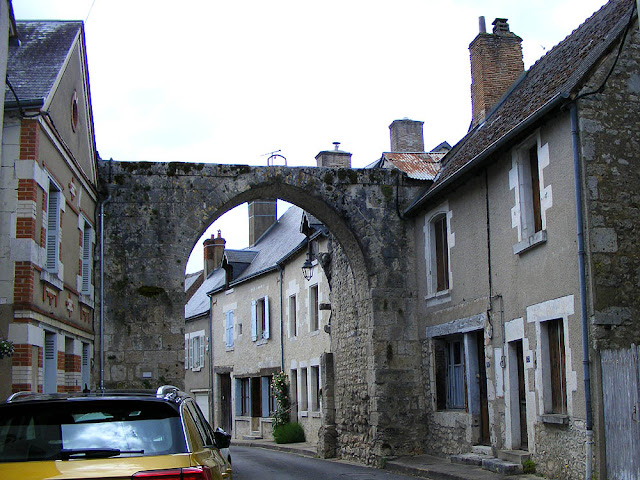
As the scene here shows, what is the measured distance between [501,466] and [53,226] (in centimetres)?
700

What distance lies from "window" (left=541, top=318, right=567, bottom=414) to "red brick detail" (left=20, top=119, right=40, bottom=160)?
270 inches

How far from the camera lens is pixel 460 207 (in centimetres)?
1332

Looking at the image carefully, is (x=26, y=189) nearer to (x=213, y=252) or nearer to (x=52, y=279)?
(x=52, y=279)

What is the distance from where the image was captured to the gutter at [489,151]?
31.8ft

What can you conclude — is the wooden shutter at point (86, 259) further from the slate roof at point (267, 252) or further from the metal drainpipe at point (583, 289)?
the slate roof at point (267, 252)

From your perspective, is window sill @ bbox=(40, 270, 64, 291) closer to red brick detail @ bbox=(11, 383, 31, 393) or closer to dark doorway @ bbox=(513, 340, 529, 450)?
red brick detail @ bbox=(11, 383, 31, 393)

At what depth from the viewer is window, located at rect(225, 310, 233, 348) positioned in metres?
29.1

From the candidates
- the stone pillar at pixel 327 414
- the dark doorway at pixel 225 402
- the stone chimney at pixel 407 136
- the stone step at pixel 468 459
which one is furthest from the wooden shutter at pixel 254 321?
the stone step at pixel 468 459

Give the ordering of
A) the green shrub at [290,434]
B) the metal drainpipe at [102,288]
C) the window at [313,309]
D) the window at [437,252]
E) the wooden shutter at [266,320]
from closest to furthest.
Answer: the metal drainpipe at [102,288]
the window at [437,252]
the window at [313,309]
the green shrub at [290,434]
the wooden shutter at [266,320]

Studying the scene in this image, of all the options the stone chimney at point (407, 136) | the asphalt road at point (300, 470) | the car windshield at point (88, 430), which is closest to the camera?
the car windshield at point (88, 430)

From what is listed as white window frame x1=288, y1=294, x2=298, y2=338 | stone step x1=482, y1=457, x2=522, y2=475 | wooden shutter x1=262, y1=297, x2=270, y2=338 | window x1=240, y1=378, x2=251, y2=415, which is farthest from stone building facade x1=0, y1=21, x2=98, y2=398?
window x1=240, y1=378, x2=251, y2=415

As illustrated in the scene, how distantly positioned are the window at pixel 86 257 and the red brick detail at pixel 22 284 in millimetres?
3672

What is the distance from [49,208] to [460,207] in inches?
260

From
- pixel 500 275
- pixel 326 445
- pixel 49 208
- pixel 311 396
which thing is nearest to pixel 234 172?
pixel 49 208
